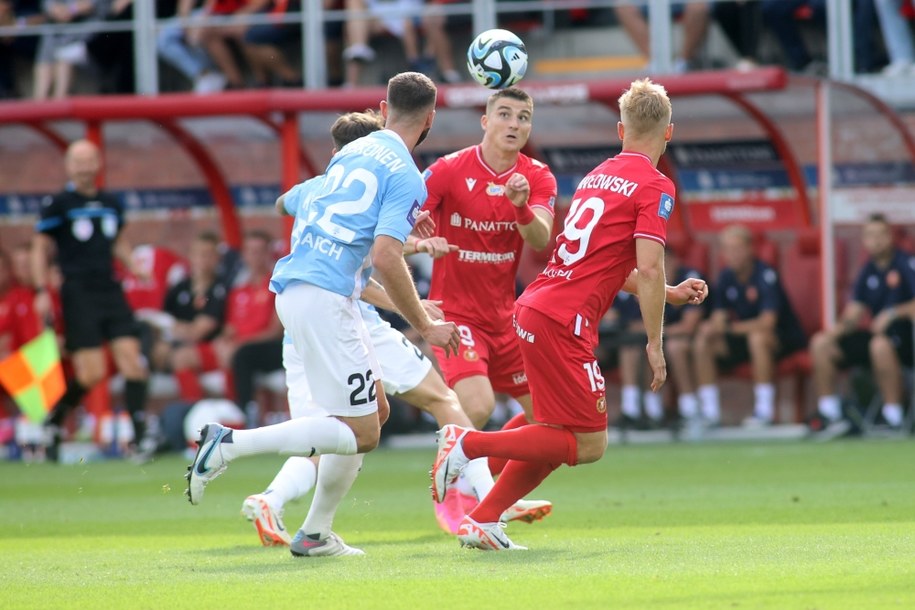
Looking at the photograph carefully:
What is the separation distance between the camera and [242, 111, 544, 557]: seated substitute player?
7.19 m

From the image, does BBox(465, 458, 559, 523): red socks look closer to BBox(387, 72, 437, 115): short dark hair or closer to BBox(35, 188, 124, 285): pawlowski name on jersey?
BBox(387, 72, 437, 115): short dark hair

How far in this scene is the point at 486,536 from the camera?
282 inches

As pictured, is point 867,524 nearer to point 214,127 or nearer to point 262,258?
point 262,258

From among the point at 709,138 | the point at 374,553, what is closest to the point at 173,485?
the point at 374,553

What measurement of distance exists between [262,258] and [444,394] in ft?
26.0

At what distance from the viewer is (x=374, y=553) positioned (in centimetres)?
734

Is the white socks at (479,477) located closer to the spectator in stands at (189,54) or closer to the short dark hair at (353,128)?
the short dark hair at (353,128)

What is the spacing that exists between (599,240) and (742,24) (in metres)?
10.1

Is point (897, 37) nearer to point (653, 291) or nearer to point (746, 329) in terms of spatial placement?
point (746, 329)

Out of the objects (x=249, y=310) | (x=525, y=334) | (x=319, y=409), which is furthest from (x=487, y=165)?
(x=249, y=310)

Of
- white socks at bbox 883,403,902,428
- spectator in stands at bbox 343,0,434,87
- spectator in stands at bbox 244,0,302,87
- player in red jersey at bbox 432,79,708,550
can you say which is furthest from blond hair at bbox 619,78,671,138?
spectator in stands at bbox 244,0,302,87

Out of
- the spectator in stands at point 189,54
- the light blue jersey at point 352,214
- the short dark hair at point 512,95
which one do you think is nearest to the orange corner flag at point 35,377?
the spectator in stands at point 189,54

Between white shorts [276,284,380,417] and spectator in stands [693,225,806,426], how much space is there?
873 cm

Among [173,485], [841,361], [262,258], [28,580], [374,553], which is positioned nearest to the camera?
[28,580]
